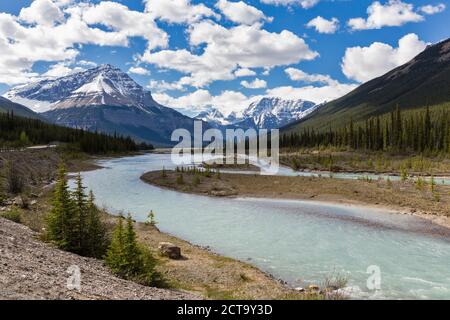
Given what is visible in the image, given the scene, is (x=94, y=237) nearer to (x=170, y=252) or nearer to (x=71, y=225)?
(x=71, y=225)

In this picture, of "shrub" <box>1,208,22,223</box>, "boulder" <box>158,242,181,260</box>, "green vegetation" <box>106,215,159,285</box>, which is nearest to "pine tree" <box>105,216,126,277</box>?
"green vegetation" <box>106,215,159,285</box>

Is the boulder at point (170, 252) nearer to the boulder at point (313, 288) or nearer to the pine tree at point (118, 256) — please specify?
the pine tree at point (118, 256)

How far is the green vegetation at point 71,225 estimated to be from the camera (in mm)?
20500

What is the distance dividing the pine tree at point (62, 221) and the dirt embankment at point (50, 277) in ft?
3.59

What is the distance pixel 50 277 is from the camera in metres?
13.4

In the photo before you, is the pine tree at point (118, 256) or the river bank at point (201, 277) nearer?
the river bank at point (201, 277)

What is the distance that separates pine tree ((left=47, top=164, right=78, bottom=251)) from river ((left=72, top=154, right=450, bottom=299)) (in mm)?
10493

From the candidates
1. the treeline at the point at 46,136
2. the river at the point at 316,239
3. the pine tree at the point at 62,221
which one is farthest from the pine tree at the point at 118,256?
the treeline at the point at 46,136

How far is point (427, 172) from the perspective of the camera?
3081 inches

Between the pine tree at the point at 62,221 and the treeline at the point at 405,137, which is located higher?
the treeline at the point at 405,137
